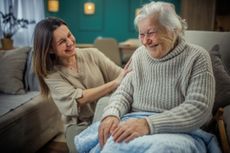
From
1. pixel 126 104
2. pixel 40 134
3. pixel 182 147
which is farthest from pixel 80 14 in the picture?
pixel 182 147

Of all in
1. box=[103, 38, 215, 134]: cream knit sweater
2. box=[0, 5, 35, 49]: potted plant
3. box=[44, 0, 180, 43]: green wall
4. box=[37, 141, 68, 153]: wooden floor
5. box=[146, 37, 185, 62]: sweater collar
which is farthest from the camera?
box=[44, 0, 180, 43]: green wall

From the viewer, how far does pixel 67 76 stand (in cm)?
177

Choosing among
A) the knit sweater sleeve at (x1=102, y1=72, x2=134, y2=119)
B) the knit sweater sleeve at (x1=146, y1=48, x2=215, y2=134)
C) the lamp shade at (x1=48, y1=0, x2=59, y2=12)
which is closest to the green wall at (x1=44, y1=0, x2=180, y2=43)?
the lamp shade at (x1=48, y1=0, x2=59, y2=12)

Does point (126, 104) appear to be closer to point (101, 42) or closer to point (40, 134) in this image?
point (40, 134)

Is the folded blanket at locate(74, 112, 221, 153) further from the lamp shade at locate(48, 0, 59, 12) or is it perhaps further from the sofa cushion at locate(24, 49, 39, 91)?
the lamp shade at locate(48, 0, 59, 12)

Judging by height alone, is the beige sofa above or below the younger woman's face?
below

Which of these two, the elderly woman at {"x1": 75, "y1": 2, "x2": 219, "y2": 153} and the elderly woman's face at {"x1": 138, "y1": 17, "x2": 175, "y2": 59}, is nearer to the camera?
the elderly woman at {"x1": 75, "y1": 2, "x2": 219, "y2": 153}

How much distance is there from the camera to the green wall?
5747 mm

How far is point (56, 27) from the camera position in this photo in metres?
1.73

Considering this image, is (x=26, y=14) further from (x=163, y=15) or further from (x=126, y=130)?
(x=126, y=130)

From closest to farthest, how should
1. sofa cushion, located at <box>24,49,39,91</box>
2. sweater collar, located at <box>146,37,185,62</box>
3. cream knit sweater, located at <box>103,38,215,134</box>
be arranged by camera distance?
cream knit sweater, located at <box>103,38,215,134</box> → sweater collar, located at <box>146,37,185,62</box> → sofa cushion, located at <box>24,49,39,91</box>

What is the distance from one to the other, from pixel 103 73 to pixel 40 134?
0.95 metres

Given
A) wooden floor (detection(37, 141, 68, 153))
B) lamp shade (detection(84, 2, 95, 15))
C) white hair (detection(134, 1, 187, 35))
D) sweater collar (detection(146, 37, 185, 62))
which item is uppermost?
lamp shade (detection(84, 2, 95, 15))

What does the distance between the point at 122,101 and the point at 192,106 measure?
1.11 ft
